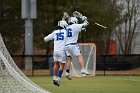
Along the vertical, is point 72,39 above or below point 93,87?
above

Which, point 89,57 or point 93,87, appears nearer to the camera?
point 93,87

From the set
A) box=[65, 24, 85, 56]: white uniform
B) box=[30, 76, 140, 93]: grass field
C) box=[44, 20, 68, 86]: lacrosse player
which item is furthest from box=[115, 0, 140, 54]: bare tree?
box=[44, 20, 68, 86]: lacrosse player

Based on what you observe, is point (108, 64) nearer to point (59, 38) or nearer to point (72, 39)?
point (72, 39)

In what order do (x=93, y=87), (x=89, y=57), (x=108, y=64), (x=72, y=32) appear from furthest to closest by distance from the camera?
(x=108, y=64) → (x=89, y=57) → (x=93, y=87) → (x=72, y=32)

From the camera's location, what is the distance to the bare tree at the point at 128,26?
3742 cm

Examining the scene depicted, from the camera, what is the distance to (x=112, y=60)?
2662 centimetres

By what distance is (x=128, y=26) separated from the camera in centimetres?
4003

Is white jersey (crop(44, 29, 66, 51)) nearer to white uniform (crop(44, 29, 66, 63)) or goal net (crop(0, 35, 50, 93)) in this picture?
white uniform (crop(44, 29, 66, 63))

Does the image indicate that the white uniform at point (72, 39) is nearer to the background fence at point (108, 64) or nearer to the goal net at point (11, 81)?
the goal net at point (11, 81)

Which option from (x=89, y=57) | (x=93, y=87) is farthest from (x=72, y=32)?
(x=89, y=57)

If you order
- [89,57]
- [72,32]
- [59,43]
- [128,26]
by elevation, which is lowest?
[89,57]

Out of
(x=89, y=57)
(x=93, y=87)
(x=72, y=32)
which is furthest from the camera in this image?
(x=89, y=57)

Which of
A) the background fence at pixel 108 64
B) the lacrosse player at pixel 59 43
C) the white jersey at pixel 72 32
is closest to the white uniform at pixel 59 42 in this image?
the lacrosse player at pixel 59 43

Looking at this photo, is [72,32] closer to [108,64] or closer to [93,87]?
[93,87]
